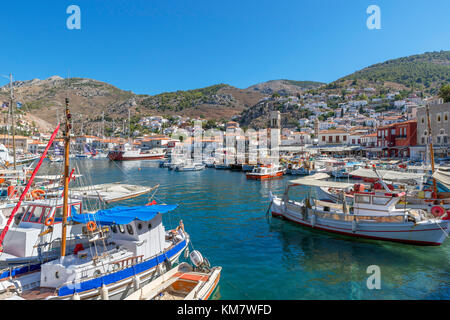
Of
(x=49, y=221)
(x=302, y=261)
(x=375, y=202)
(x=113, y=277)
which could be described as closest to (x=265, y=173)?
(x=375, y=202)

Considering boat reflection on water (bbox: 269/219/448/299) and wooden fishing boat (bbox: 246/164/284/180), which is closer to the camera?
boat reflection on water (bbox: 269/219/448/299)

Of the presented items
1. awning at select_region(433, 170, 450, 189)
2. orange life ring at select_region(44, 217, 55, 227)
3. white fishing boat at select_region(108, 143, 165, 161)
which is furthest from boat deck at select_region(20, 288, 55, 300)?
white fishing boat at select_region(108, 143, 165, 161)

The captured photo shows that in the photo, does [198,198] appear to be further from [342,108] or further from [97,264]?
[342,108]

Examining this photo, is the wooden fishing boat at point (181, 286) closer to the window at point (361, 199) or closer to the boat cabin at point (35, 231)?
the boat cabin at point (35, 231)

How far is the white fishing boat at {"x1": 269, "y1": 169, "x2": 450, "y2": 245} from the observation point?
45.1 ft

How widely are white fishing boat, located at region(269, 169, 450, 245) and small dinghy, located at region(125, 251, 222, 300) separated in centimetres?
871

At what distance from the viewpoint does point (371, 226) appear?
14711 millimetres

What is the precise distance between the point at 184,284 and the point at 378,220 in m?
10.7

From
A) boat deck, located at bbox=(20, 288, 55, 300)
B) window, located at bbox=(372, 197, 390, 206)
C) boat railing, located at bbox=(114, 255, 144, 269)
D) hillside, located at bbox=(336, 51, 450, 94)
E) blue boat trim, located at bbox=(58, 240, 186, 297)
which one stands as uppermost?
hillside, located at bbox=(336, 51, 450, 94)

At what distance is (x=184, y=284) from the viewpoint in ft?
30.6

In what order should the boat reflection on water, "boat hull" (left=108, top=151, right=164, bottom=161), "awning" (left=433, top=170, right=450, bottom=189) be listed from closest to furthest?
the boat reflection on water, "awning" (left=433, top=170, right=450, bottom=189), "boat hull" (left=108, top=151, right=164, bottom=161)

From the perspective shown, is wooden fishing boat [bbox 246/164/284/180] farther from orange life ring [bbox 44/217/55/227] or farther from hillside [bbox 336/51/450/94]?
hillside [bbox 336/51/450/94]
